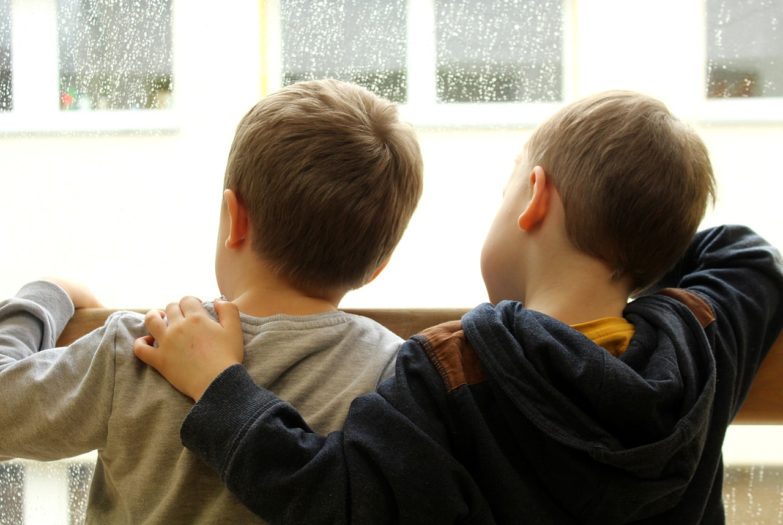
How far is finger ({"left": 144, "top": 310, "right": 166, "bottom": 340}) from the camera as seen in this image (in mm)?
735

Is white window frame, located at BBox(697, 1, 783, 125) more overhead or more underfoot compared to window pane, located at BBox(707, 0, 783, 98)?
more underfoot

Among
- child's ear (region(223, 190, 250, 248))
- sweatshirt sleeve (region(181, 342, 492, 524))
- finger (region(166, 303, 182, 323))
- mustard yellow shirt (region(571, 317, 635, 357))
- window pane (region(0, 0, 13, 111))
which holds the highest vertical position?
window pane (region(0, 0, 13, 111))

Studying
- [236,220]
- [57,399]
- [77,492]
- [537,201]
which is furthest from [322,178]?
[77,492]

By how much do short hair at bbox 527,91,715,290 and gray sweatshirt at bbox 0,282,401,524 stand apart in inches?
8.8

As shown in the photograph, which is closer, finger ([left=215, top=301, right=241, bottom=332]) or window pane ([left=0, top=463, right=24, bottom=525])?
finger ([left=215, top=301, right=241, bottom=332])

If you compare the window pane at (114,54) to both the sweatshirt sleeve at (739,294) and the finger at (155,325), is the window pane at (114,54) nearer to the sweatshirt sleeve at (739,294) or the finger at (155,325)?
the finger at (155,325)

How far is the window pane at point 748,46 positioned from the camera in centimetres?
101

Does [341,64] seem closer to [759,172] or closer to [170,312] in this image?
[170,312]

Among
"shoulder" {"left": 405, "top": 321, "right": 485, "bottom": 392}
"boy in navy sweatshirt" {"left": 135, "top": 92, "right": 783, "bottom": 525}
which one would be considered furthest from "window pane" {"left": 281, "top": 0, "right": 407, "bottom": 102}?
"shoulder" {"left": 405, "top": 321, "right": 485, "bottom": 392}

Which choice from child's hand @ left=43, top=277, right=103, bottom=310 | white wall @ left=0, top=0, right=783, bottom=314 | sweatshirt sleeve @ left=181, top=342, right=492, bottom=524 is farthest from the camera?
white wall @ left=0, top=0, right=783, bottom=314

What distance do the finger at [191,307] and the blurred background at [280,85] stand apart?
0.26m

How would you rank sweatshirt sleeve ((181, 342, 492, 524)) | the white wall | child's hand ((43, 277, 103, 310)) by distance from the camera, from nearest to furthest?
1. sweatshirt sleeve ((181, 342, 492, 524))
2. child's hand ((43, 277, 103, 310))
3. the white wall

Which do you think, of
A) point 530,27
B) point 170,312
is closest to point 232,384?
point 170,312

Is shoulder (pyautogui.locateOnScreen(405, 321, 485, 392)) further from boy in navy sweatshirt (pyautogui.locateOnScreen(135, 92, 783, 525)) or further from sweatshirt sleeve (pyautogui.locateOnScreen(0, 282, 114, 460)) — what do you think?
sweatshirt sleeve (pyautogui.locateOnScreen(0, 282, 114, 460))
